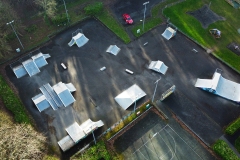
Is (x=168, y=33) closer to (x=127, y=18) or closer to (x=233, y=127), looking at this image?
(x=127, y=18)

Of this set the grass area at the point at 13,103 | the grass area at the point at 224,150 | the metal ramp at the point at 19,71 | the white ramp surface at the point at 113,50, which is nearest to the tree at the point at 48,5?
the metal ramp at the point at 19,71

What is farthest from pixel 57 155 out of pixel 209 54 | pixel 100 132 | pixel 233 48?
pixel 233 48

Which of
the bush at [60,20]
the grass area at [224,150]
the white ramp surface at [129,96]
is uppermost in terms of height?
the bush at [60,20]

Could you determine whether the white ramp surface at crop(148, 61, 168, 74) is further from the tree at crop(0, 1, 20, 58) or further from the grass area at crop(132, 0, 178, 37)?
the tree at crop(0, 1, 20, 58)

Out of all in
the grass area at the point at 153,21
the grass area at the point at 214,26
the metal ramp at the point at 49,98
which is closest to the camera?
the metal ramp at the point at 49,98

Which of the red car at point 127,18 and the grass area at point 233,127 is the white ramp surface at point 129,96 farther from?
the red car at point 127,18

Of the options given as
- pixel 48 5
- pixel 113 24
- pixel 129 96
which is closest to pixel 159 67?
pixel 129 96

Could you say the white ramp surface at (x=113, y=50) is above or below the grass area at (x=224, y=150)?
above
